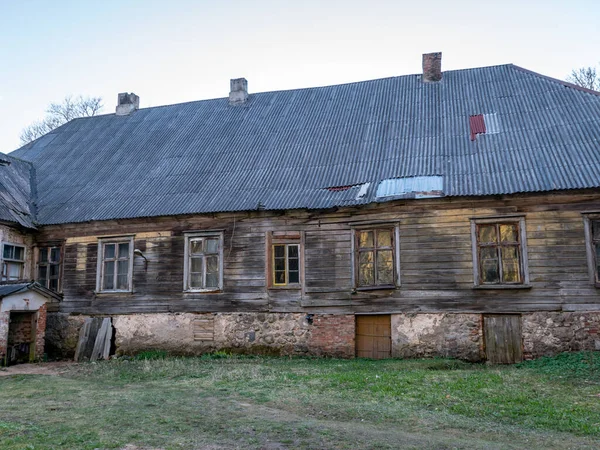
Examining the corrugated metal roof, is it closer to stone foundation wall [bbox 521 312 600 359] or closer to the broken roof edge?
the broken roof edge

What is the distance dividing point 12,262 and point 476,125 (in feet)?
46.4

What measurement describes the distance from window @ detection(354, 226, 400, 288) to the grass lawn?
218 centimetres

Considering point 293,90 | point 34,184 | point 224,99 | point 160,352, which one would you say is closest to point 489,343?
point 160,352

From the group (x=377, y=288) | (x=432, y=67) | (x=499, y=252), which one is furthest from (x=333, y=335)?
(x=432, y=67)

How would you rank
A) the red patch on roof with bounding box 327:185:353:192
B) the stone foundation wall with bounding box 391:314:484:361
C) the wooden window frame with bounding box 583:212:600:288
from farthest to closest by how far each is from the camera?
1. the red patch on roof with bounding box 327:185:353:192
2. the stone foundation wall with bounding box 391:314:484:361
3. the wooden window frame with bounding box 583:212:600:288

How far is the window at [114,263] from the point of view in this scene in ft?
55.2

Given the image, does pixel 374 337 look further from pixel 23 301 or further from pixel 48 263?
pixel 48 263

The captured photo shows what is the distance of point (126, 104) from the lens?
23.3 m

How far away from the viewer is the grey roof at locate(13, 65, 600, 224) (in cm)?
1457

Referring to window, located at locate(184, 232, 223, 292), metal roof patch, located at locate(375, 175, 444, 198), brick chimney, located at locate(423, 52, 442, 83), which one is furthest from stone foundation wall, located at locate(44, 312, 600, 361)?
brick chimney, located at locate(423, 52, 442, 83)

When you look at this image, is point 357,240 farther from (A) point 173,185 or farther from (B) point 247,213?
(A) point 173,185

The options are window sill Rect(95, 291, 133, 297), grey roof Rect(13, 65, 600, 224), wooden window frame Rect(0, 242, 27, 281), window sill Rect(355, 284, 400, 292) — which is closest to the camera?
window sill Rect(355, 284, 400, 292)

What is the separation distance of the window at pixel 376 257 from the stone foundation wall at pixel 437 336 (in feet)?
3.31

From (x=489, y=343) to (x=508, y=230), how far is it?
2.72 metres
